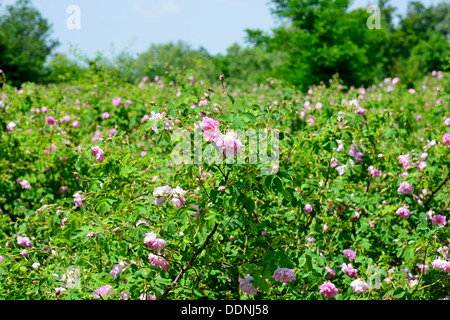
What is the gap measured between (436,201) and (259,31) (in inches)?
639

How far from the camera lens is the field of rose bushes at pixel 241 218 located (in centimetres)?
203

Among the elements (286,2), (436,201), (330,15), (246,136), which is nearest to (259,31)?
(286,2)

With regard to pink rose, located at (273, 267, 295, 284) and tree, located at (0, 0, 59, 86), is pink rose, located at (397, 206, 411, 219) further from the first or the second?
tree, located at (0, 0, 59, 86)

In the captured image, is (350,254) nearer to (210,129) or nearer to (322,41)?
(210,129)

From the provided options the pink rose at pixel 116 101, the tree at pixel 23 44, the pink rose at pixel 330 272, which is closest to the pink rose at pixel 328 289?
the pink rose at pixel 330 272

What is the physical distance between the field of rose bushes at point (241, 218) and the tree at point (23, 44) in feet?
83.6

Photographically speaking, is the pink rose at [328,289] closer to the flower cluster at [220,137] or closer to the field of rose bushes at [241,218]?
the field of rose bushes at [241,218]

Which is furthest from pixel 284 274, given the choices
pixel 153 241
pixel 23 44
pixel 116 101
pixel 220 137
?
pixel 23 44

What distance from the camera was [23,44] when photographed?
3186 centimetres

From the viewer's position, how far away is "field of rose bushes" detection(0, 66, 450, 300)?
203 cm

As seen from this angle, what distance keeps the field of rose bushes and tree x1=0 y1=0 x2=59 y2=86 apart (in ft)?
83.6

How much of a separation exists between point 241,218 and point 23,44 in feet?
112

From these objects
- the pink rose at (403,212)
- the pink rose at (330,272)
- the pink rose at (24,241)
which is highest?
the pink rose at (403,212)
